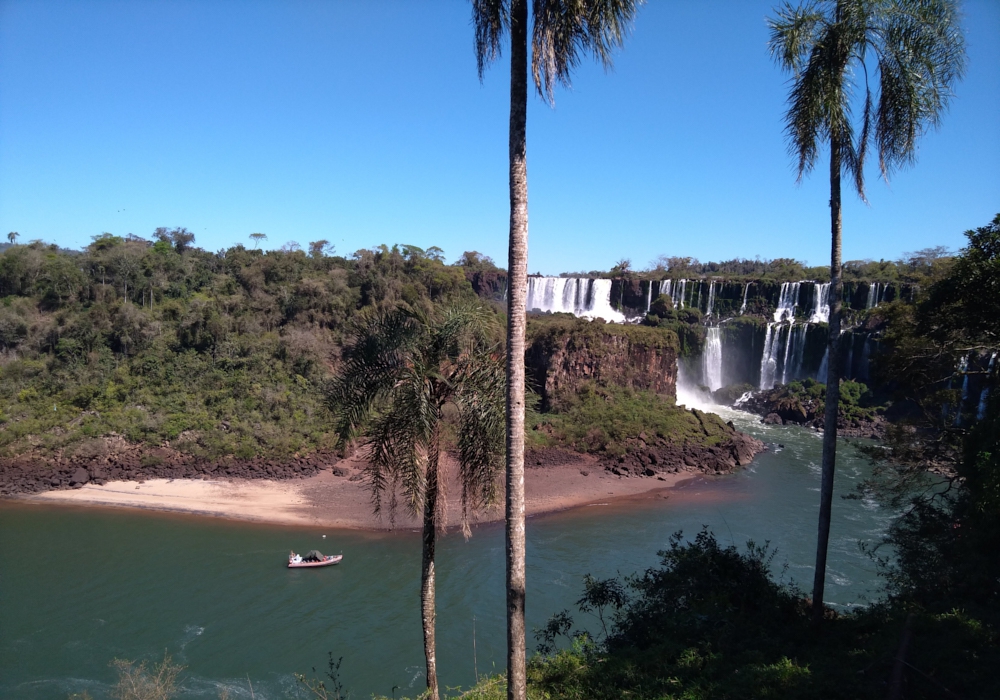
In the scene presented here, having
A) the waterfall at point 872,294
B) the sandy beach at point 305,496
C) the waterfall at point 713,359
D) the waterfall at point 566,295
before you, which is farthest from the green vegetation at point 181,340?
the waterfall at point 872,294

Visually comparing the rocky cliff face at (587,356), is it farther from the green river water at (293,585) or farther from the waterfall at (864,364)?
the waterfall at (864,364)

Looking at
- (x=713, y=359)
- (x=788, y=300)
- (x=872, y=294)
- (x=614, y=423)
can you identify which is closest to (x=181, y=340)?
(x=614, y=423)

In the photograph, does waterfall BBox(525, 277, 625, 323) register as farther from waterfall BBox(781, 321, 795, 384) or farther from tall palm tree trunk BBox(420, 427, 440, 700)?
tall palm tree trunk BBox(420, 427, 440, 700)

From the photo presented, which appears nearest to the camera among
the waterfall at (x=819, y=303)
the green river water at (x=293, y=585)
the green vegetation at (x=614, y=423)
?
the green river water at (x=293, y=585)

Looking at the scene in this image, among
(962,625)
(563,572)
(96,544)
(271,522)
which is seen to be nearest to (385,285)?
(271,522)

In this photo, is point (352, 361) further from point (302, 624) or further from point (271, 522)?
point (271, 522)

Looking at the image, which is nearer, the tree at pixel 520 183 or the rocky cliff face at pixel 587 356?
the tree at pixel 520 183

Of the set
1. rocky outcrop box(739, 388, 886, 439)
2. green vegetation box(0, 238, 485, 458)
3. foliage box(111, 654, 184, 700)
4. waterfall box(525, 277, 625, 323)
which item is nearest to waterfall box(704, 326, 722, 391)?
rocky outcrop box(739, 388, 886, 439)
